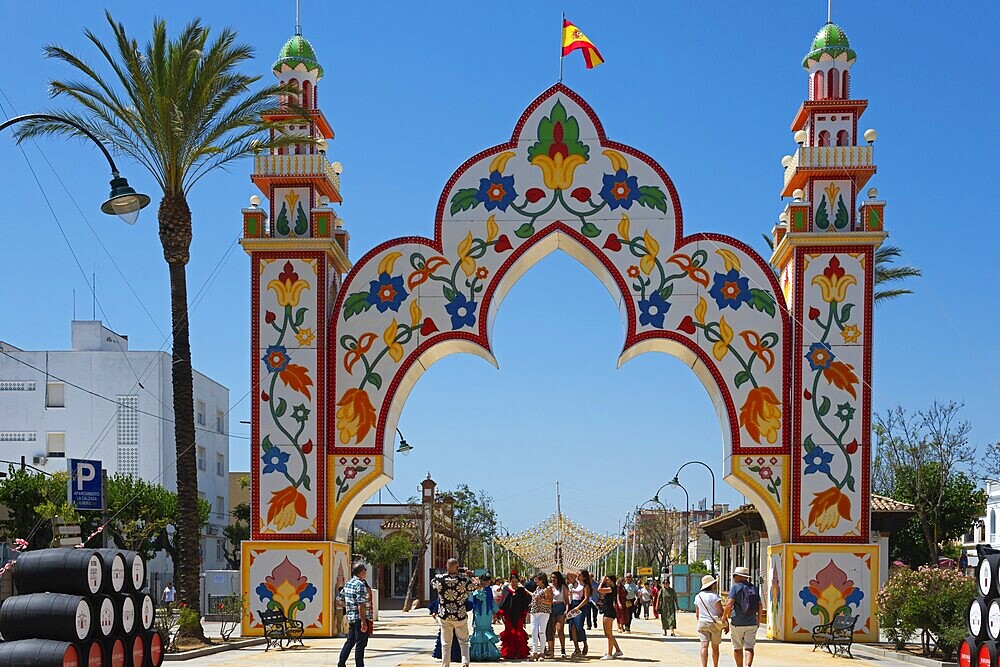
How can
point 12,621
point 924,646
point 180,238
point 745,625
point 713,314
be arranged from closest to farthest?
point 12,621
point 745,625
point 924,646
point 180,238
point 713,314

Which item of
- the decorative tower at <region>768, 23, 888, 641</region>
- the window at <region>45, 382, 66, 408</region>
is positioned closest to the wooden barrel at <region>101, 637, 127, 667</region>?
the decorative tower at <region>768, 23, 888, 641</region>

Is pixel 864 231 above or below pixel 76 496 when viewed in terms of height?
above

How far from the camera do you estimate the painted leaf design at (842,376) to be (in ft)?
92.6

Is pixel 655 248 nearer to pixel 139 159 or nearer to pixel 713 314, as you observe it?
pixel 713 314

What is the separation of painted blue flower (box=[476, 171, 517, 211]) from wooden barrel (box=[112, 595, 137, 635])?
1503cm

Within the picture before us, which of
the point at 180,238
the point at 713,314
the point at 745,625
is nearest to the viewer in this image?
the point at 745,625

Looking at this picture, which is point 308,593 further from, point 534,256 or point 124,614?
point 124,614

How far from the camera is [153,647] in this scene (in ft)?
56.3

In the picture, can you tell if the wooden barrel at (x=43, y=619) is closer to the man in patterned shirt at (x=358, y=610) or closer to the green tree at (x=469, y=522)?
the man in patterned shirt at (x=358, y=610)

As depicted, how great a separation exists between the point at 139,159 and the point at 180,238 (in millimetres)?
1840

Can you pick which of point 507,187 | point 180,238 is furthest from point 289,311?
point 507,187

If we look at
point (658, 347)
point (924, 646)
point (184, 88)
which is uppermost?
point (184, 88)

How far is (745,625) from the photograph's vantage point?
61.8 ft

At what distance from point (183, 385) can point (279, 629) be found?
560 cm
